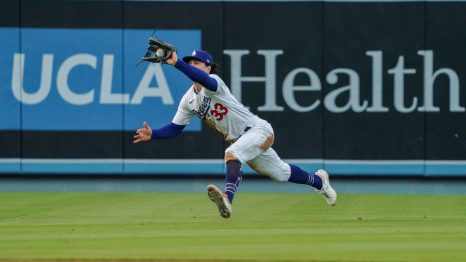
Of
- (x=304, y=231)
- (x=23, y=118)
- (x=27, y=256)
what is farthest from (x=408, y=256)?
(x=23, y=118)

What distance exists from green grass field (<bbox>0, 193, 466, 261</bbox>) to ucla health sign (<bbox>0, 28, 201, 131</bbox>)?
6.67 ft

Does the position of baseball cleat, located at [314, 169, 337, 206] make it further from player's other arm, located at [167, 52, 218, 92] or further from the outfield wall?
the outfield wall

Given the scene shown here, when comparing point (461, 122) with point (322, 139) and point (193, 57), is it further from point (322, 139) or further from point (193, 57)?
point (193, 57)

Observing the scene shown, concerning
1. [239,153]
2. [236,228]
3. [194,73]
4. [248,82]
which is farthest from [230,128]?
[248,82]

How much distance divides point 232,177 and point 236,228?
39.5 inches

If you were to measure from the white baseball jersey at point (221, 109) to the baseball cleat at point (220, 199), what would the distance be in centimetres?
130

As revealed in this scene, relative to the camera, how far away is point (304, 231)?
12297mm

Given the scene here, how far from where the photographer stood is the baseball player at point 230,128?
13602 millimetres

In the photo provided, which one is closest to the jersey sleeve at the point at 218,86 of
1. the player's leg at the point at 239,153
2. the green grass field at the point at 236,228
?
the player's leg at the point at 239,153

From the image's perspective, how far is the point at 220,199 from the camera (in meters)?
12.9

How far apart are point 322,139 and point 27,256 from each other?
10.3 meters

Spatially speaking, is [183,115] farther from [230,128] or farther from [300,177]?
[300,177]

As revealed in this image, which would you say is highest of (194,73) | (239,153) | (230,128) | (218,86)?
(194,73)

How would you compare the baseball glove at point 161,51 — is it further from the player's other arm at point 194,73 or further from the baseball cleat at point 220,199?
the baseball cleat at point 220,199
